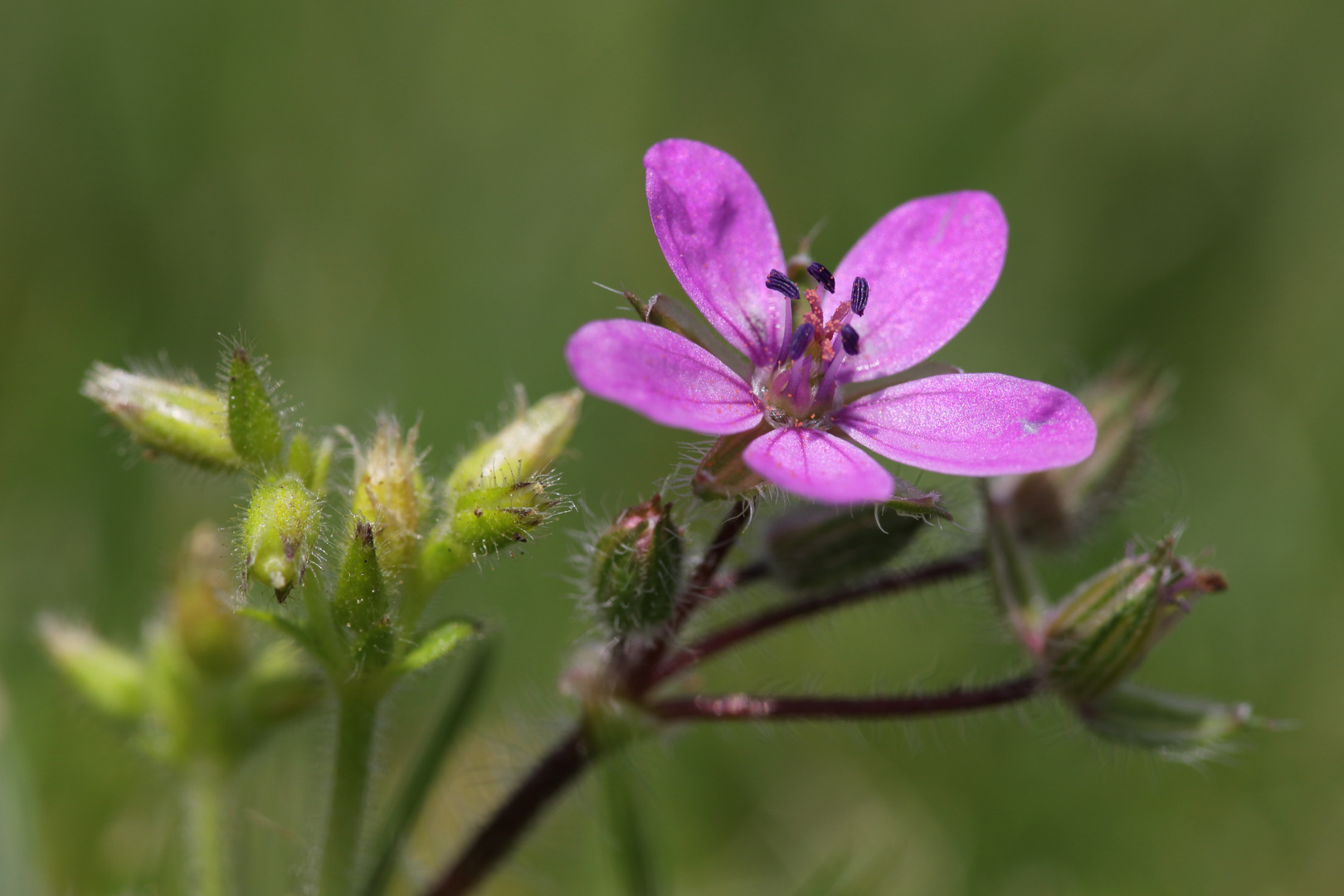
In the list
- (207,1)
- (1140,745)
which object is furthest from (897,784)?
(207,1)

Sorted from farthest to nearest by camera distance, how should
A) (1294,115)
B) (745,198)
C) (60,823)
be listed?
(1294,115)
(60,823)
(745,198)

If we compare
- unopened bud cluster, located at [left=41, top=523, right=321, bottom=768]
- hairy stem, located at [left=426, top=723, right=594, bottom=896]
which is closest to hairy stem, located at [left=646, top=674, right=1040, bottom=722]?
hairy stem, located at [left=426, top=723, right=594, bottom=896]

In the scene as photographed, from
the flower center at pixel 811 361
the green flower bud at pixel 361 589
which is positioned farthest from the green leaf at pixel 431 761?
the flower center at pixel 811 361

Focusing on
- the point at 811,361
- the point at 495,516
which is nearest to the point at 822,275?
the point at 811,361

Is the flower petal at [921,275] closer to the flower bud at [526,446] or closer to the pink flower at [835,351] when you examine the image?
the pink flower at [835,351]

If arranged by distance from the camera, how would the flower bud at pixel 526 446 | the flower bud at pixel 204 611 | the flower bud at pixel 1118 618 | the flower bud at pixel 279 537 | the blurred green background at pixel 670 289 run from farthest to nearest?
the blurred green background at pixel 670 289 < the flower bud at pixel 204 611 < the flower bud at pixel 1118 618 < the flower bud at pixel 526 446 < the flower bud at pixel 279 537

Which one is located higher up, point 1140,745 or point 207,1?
point 207,1

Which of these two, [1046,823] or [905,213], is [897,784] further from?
[905,213]
